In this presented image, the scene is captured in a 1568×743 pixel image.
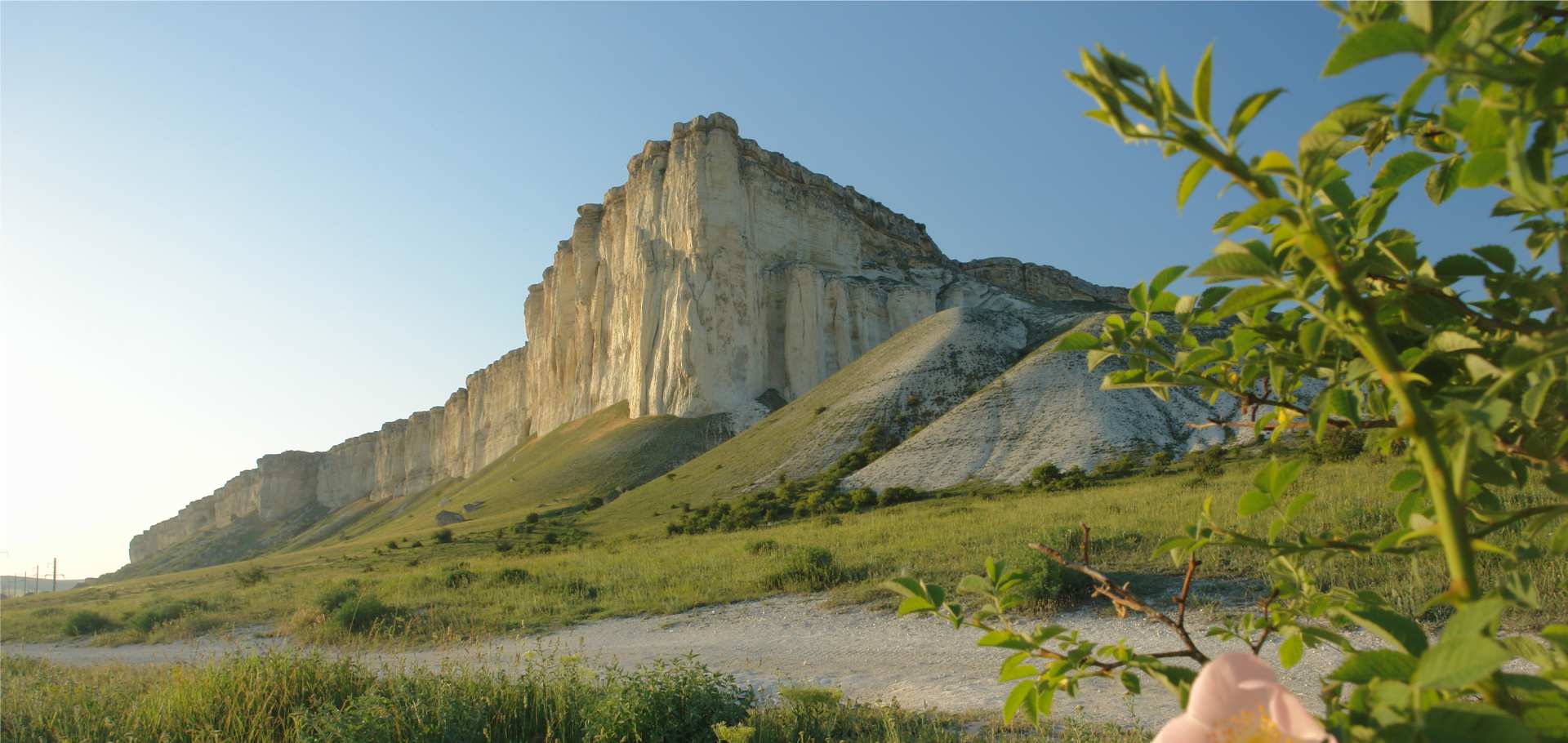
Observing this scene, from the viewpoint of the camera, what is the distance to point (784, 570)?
15.1 m

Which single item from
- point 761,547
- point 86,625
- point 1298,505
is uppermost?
point 1298,505

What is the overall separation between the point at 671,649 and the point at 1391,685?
11.0 meters

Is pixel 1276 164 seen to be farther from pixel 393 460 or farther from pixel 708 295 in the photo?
pixel 393 460

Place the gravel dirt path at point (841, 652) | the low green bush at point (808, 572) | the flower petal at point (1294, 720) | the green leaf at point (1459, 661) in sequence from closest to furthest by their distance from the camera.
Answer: the green leaf at point (1459, 661) → the flower petal at point (1294, 720) → the gravel dirt path at point (841, 652) → the low green bush at point (808, 572)

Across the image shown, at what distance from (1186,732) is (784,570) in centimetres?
1462

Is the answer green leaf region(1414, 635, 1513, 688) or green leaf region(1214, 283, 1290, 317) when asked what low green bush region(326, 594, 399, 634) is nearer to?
green leaf region(1214, 283, 1290, 317)

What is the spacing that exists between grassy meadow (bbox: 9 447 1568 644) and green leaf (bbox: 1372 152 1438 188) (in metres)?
7.59

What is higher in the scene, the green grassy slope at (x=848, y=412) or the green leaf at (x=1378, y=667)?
the green grassy slope at (x=848, y=412)

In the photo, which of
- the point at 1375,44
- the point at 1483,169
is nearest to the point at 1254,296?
the point at 1483,169

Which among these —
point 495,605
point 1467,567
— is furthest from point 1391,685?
point 495,605

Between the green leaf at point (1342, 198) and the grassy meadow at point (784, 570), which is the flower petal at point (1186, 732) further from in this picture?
the grassy meadow at point (784, 570)

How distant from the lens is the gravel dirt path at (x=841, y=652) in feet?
22.9

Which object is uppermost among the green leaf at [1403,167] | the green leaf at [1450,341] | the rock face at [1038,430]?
the rock face at [1038,430]

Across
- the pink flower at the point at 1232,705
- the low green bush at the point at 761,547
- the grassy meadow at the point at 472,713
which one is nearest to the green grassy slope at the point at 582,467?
the low green bush at the point at 761,547
